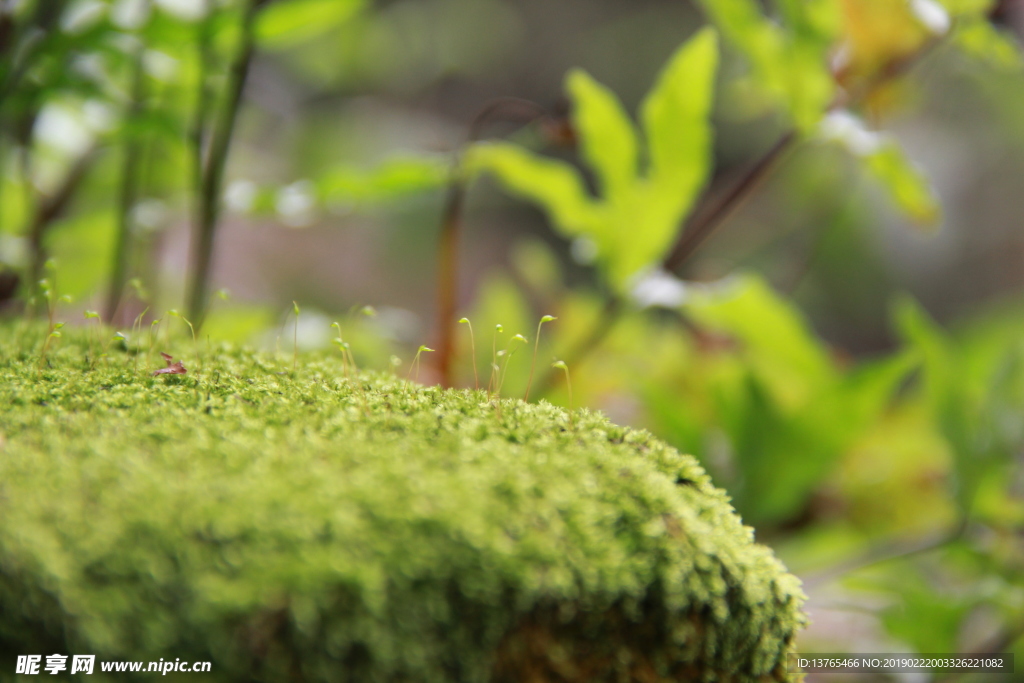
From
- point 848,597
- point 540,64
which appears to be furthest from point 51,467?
point 540,64

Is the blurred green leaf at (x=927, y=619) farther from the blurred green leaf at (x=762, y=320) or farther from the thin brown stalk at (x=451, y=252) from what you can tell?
the thin brown stalk at (x=451, y=252)

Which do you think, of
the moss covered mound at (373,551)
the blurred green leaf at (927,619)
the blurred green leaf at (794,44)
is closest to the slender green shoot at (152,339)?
the moss covered mound at (373,551)

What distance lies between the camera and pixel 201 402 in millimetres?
557

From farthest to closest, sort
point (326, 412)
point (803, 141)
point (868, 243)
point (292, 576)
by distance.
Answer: point (868, 243), point (803, 141), point (326, 412), point (292, 576)

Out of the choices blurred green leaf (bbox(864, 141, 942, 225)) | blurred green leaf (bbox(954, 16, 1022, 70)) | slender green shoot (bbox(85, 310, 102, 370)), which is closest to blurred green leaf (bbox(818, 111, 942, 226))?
blurred green leaf (bbox(864, 141, 942, 225))

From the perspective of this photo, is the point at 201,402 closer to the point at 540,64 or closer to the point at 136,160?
the point at 136,160

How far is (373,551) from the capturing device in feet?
1.23

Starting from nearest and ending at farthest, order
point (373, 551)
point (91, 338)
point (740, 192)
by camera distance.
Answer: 1. point (373, 551)
2. point (91, 338)
3. point (740, 192)

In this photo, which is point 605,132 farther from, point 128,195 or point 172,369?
point 128,195

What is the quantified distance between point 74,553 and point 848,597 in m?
1.54

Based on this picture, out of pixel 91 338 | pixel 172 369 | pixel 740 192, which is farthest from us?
pixel 740 192

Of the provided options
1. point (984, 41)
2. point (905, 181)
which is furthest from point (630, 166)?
point (984, 41)

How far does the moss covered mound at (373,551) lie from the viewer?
353 millimetres

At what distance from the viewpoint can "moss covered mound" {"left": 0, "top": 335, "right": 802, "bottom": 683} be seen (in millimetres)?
353
